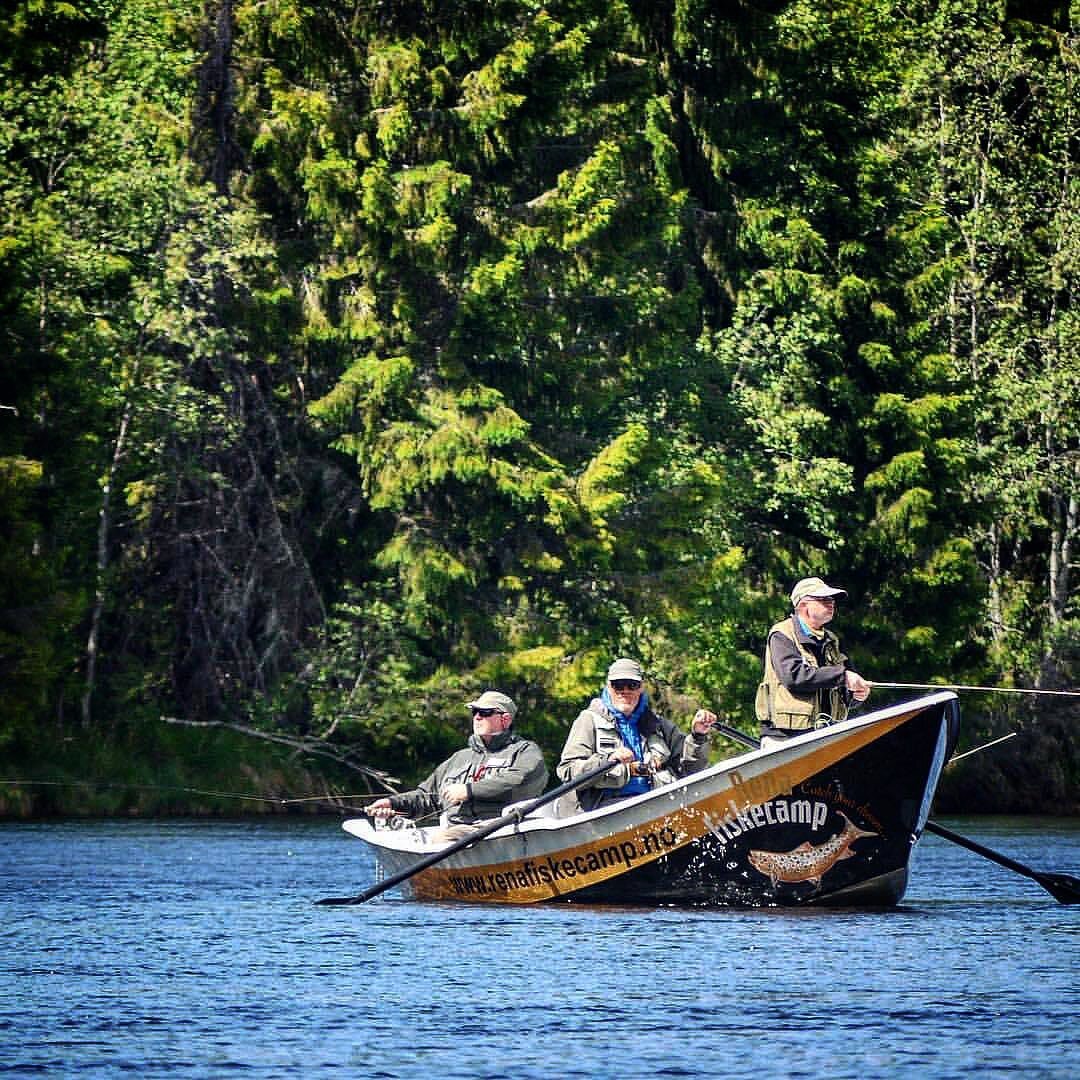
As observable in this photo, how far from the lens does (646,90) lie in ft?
141

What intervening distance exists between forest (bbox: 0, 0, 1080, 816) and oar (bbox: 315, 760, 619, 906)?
499 inches

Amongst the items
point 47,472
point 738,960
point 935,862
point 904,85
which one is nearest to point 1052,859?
point 935,862

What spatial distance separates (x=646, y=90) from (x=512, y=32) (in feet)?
10.2

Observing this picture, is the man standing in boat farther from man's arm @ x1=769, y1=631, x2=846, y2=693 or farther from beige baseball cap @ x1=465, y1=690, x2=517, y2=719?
beige baseball cap @ x1=465, y1=690, x2=517, y2=719

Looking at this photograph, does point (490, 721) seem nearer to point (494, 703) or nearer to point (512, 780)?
point (494, 703)

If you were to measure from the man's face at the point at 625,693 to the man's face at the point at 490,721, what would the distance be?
1.15m

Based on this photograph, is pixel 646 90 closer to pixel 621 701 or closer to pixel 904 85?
pixel 904 85

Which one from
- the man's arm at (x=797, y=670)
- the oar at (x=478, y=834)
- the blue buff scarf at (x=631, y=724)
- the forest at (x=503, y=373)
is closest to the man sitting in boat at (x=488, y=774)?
the oar at (x=478, y=834)

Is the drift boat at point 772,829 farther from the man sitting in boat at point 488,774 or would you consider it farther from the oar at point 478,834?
the man sitting in boat at point 488,774

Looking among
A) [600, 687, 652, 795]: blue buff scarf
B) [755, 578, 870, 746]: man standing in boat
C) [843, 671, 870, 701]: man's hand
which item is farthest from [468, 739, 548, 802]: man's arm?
[843, 671, 870, 701]: man's hand

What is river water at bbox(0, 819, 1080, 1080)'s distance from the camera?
12.7 metres

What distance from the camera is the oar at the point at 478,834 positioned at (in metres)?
19.1

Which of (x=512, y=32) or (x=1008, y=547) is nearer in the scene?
(x=512, y=32)

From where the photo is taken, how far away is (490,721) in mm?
20375
